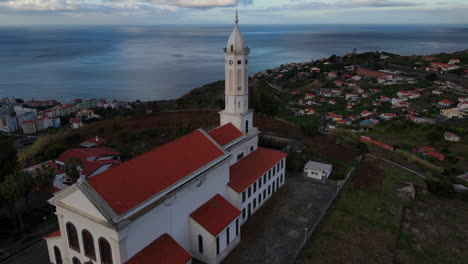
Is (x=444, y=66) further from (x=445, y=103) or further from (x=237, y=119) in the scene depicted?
(x=237, y=119)

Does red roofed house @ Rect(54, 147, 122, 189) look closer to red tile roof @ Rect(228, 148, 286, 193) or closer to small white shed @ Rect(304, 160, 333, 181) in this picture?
red tile roof @ Rect(228, 148, 286, 193)

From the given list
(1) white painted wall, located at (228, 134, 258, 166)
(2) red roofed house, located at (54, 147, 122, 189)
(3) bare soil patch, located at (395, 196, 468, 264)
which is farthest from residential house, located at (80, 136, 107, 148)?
(3) bare soil patch, located at (395, 196, 468, 264)

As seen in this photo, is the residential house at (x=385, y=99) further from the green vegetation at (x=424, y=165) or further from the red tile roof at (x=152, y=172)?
the red tile roof at (x=152, y=172)

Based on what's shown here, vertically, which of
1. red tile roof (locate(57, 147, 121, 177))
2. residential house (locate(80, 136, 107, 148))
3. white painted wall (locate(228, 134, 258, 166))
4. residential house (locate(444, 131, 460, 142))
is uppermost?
white painted wall (locate(228, 134, 258, 166))

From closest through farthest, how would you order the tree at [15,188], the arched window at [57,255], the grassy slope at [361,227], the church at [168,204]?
the church at [168,204] < the arched window at [57,255] < the grassy slope at [361,227] < the tree at [15,188]

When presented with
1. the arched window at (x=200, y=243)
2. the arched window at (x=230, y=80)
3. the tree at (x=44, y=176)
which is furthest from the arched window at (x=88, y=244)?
the arched window at (x=230, y=80)

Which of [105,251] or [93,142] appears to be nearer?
[105,251]

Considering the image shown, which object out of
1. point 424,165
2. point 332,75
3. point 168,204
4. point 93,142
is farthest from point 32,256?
point 332,75
